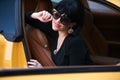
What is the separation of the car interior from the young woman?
4.3 inches

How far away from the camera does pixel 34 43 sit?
357 centimetres

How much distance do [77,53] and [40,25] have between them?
50 cm

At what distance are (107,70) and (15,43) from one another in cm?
76

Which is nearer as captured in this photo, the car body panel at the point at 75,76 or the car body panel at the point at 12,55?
the car body panel at the point at 75,76

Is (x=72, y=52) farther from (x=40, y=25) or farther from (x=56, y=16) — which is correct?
(x=40, y=25)

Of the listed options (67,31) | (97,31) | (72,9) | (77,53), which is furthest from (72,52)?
(97,31)

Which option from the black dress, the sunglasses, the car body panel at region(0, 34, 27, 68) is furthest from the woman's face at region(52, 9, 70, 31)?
the car body panel at region(0, 34, 27, 68)

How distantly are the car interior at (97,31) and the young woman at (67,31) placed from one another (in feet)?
0.36

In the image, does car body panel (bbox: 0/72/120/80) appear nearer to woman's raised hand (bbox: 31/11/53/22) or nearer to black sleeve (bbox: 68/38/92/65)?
black sleeve (bbox: 68/38/92/65)

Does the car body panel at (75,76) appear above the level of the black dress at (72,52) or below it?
below

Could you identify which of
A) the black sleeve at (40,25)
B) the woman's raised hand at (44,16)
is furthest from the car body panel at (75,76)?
the black sleeve at (40,25)

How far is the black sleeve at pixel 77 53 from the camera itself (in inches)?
131

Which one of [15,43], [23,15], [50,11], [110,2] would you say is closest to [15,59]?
[15,43]

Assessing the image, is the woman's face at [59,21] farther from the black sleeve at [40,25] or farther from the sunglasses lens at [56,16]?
the black sleeve at [40,25]
